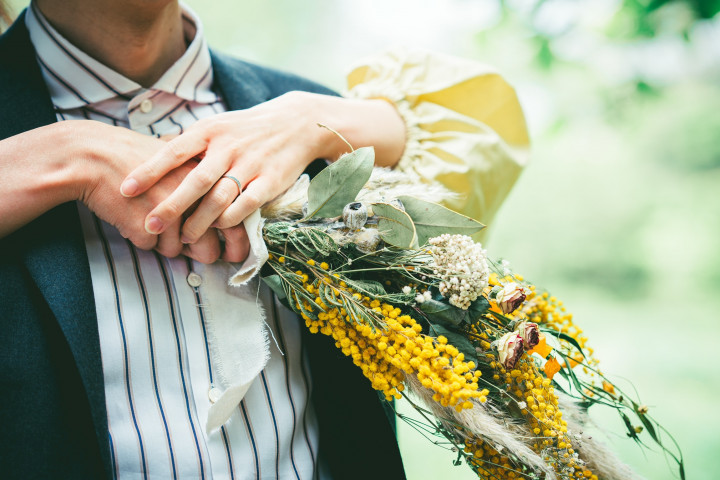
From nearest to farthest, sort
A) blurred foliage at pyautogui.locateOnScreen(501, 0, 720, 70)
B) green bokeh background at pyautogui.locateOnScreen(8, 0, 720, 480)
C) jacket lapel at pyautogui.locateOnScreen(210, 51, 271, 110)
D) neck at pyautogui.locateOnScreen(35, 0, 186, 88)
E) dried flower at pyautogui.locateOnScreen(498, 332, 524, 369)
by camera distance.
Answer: dried flower at pyautogui.locateOnScreen(498, 332, 524, 369) → neck at pyautogui.locateOnScreen(35, 0, 186, 88) → jacket lapel at pyautogui.locateOnScreen(210, 51, 271, 110) → blurred foliage at pyautogui.locateOnScreen(501, 0, 720, 70) → green bokeh background at pyautogui.locateOnScreen(8, 0, 720, 480)

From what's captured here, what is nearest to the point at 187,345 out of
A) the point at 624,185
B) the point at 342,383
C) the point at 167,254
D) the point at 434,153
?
the point at 167,254

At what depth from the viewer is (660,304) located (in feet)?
6.66

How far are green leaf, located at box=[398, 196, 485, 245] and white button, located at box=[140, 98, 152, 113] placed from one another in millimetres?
512

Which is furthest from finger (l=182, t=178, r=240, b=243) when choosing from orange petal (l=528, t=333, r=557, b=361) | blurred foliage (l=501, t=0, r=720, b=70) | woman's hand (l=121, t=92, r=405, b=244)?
blurred foliage (l=501, t=0, r=720, b=70)

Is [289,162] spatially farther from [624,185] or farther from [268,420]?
[624,185]

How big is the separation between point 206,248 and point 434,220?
1.08 feet

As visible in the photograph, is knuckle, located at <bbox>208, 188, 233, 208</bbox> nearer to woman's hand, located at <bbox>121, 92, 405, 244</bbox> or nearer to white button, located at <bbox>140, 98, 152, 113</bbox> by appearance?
woman's hand, located at <bbox>121, 92, 405, 244</bbox>

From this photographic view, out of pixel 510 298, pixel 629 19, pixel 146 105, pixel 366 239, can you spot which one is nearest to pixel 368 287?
pixel 366 239

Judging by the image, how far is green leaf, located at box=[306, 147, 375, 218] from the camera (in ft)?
1.93

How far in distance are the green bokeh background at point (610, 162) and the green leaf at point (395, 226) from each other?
3.80ft

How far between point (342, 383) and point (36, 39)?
0.79 m

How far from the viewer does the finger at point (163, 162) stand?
0.59 metres

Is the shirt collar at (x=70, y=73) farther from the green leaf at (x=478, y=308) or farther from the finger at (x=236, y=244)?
the green leaf at (x=478, y=308)

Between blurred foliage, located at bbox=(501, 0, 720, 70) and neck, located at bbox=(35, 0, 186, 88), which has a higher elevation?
blurred foliage, located at bbox=(501, 0, 720, 70)
